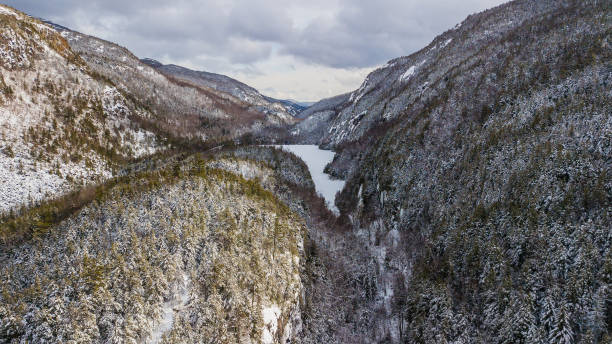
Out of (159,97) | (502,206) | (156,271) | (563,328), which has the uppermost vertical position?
(159,97)

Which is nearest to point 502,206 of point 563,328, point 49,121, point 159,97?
point 563,328

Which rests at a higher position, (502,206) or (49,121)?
(49,121)

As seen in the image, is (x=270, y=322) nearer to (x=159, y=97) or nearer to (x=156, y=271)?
(x=156, y=271)

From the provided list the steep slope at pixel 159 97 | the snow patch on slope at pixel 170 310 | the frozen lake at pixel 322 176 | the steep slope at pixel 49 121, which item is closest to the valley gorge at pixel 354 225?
the snow patch on slope at pixel 170 310

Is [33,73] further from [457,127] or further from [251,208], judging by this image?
[457,127]

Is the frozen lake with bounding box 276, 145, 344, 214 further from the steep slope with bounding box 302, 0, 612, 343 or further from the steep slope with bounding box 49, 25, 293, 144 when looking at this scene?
the steep slope with bounding box 49, 25, 293, 144

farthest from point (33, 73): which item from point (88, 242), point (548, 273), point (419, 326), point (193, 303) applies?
point (548, 273)
